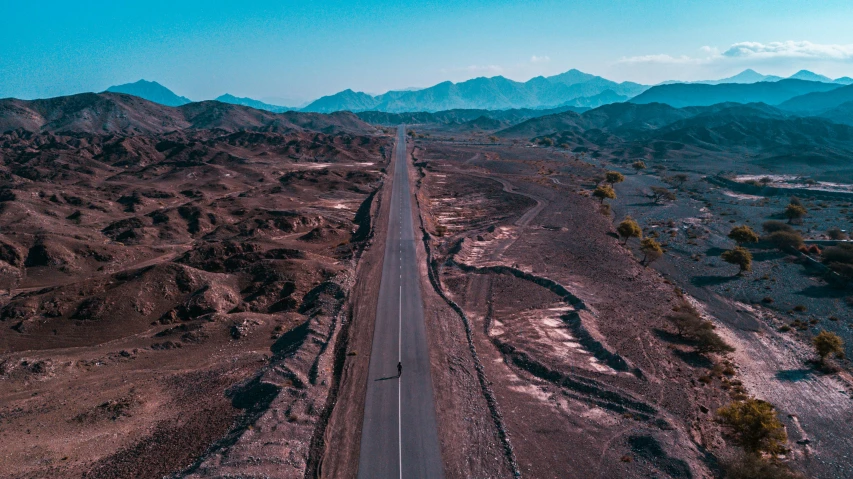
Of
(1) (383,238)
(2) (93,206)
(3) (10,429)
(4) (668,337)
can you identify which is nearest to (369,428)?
(3) (10,429)

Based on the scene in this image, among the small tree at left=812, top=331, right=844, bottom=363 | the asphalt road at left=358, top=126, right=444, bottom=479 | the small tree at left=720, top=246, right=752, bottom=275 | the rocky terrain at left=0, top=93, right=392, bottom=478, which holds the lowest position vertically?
the small tree at left=812, top=331, right=844, bottom=363

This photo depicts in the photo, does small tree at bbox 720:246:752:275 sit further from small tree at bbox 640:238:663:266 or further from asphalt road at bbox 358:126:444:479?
asphalt road at bbox 358:126:444:479

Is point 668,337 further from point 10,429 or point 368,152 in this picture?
point 368,152

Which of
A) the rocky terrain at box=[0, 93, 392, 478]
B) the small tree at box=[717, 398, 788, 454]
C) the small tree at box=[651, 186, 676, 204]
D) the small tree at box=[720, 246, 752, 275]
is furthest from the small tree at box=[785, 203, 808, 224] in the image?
the rocky terrain at box=[0, 93, 392, 478]

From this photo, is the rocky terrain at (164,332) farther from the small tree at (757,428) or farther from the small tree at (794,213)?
the small tree at (794,213)

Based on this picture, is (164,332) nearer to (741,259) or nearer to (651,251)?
(651,251)

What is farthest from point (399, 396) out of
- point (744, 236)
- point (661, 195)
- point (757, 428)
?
point (661, 195)

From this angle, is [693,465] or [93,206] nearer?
[693,465]
